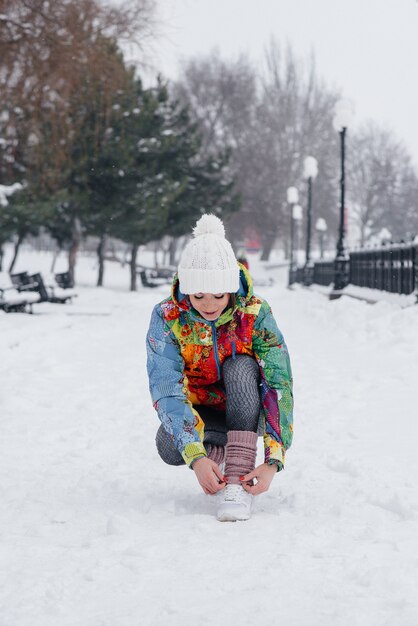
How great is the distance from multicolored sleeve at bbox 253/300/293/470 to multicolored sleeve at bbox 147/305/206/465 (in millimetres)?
285

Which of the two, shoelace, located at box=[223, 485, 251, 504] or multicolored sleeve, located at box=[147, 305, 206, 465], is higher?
multicolored sleeve, located at box=[147, 305, 206, 465]

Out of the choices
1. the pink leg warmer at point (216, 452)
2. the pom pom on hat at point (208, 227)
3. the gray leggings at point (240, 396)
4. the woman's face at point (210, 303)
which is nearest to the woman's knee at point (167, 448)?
the gray leggings at point (240, 396)

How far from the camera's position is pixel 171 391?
9.97 ft

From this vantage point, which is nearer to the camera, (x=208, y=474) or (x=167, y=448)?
(x=208, y=474)

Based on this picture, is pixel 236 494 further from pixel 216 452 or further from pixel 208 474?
pixel 216 452

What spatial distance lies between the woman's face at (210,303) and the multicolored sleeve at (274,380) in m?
→ 0.19

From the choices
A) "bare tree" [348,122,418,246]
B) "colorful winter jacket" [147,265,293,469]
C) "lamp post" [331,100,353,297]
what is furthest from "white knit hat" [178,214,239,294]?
"bare tree" [348,122,418,246]

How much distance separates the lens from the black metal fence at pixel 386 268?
464 inches

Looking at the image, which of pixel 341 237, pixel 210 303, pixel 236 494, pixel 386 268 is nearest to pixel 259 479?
pixel 236 494

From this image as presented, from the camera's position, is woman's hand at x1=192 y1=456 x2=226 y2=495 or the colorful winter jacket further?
the colorful winter jacket

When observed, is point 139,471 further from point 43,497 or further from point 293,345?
point 293,345

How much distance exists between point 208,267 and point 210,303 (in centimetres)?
13

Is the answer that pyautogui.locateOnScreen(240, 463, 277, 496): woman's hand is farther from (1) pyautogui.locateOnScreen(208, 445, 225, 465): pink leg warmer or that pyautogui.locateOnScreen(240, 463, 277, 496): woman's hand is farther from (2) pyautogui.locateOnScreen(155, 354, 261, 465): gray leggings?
(1) pyautogui.locateOnScreen(208, 445, 225, 465): pink leg warmer

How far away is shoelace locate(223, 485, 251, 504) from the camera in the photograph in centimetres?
293
